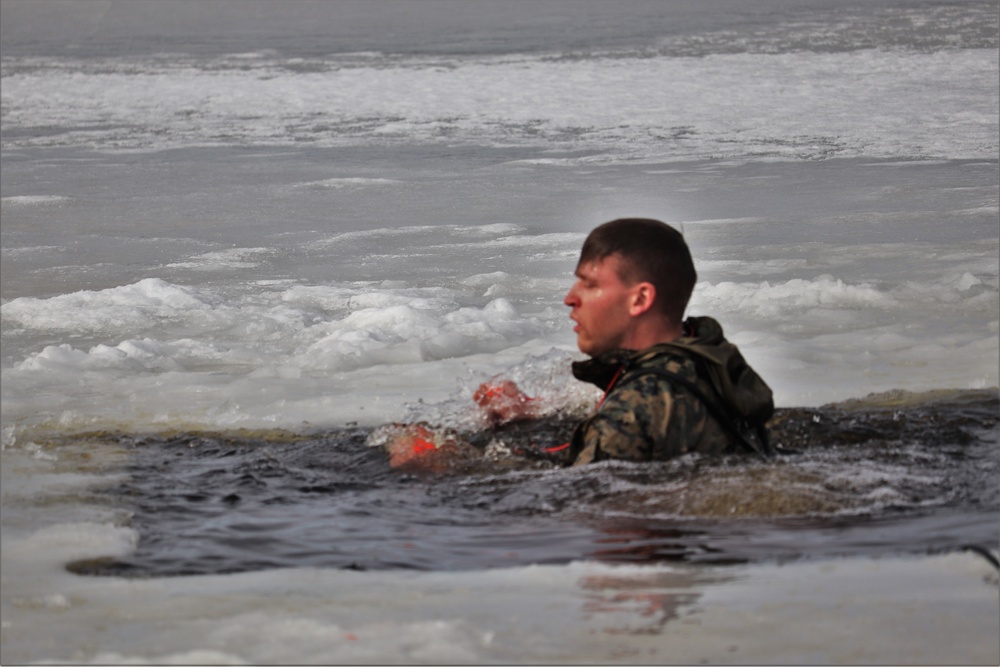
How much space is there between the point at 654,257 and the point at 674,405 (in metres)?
0.41

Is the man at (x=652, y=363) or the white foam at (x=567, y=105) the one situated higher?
the white foam at (x=567, y=105)

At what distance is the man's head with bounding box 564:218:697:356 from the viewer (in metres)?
3.29

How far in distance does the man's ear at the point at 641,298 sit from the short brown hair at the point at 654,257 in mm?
14

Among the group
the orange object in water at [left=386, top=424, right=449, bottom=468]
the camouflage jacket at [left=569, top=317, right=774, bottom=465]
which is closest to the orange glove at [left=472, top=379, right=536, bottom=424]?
the orange object in water at [left=386, top=424, right=449, bottom=468]

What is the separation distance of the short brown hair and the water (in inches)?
17.7

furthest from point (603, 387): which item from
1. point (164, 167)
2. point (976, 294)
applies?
point (164, 167)

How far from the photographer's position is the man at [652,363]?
10.3 feet

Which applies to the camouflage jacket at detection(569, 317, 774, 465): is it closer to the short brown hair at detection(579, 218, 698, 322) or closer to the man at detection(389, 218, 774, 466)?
the man at detection(389, 218, 774, 466)

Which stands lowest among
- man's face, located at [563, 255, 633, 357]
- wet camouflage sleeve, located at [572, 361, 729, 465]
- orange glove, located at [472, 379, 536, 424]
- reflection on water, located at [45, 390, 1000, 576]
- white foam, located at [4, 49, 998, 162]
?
reflection on water, located at [45, 390, 1000, 576]

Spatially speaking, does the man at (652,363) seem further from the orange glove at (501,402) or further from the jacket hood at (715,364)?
the orange glove at (501,402)

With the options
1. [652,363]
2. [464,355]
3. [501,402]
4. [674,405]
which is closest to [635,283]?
A: [652,363]

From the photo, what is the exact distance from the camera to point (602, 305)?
3.32 m

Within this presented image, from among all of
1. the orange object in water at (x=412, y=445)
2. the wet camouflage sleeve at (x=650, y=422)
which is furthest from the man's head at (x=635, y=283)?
the orange object in water at (x=412, y=445)

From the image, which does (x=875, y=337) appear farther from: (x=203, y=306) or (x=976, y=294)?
(x=203, y=306)
